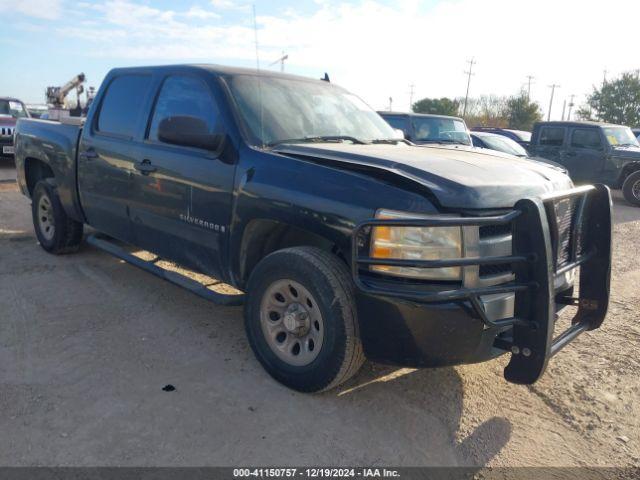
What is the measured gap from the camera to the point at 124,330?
3938 millimetres

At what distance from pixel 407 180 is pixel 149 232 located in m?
2.34

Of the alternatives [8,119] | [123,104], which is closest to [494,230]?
[123,104]

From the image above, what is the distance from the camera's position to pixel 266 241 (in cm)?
343

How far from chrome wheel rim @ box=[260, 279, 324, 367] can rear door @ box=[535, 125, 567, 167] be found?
11.8 meters

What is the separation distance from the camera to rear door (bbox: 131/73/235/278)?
3.53 metres

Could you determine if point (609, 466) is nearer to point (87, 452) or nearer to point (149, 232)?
point (87, 452)

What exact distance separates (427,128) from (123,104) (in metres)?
7.45

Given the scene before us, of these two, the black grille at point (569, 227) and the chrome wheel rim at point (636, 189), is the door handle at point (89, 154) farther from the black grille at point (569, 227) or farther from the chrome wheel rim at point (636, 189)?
the chrome wheel rim at point (636, 189)

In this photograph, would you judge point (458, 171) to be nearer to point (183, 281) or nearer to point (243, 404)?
point (243, 404)

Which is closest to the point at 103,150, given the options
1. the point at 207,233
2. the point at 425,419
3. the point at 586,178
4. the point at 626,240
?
the point at 207,233

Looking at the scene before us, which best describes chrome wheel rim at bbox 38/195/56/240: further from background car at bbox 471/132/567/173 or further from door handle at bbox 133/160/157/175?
background car at bbox 471/132/567/173

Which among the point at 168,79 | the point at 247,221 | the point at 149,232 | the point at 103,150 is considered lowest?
the point at 149,232

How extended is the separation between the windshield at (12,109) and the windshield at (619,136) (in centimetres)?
1493

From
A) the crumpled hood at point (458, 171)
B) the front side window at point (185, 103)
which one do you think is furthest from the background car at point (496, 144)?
the front side window at point (185, 103)
